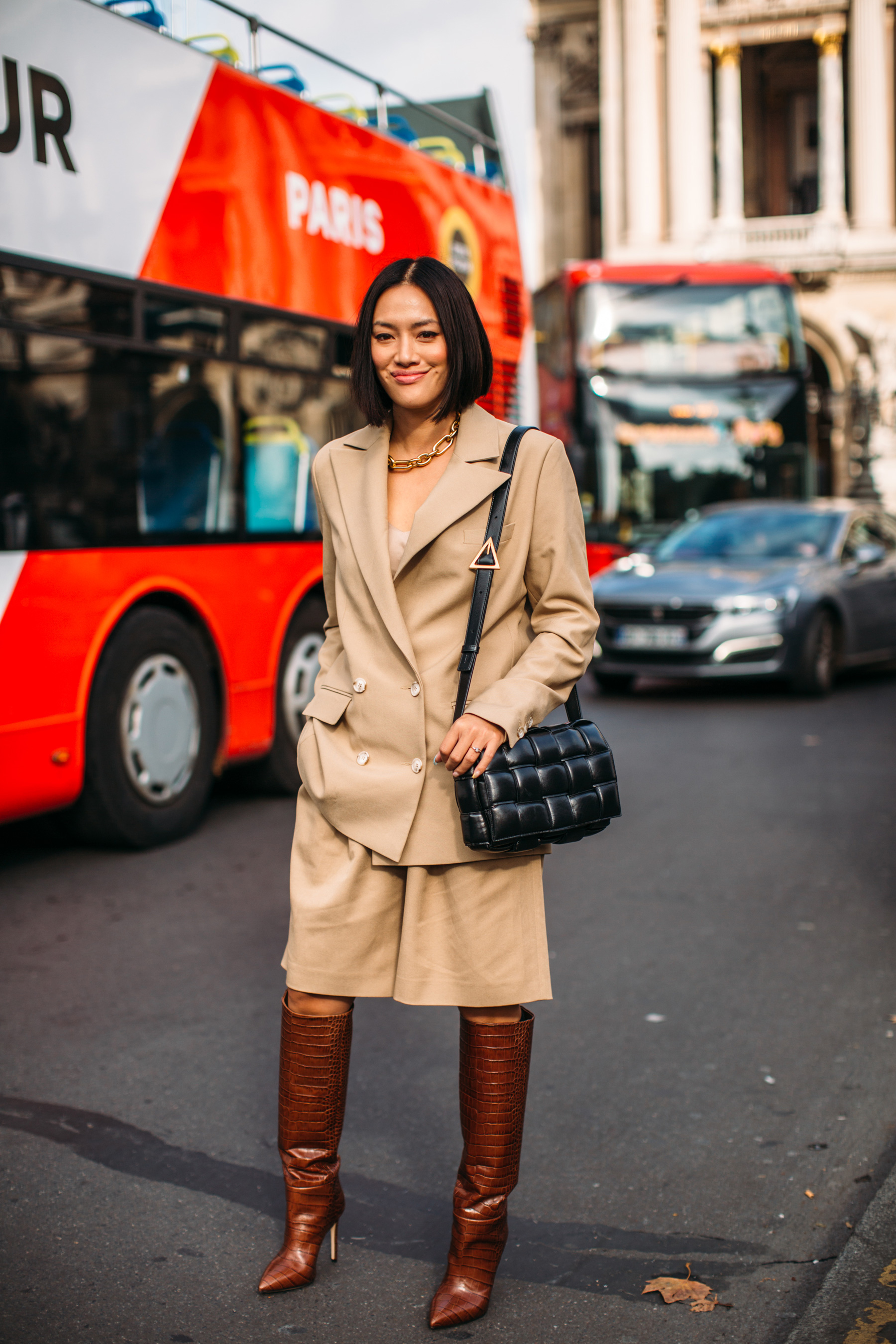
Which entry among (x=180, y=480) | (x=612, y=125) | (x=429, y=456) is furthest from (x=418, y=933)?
(x=612, y=125)

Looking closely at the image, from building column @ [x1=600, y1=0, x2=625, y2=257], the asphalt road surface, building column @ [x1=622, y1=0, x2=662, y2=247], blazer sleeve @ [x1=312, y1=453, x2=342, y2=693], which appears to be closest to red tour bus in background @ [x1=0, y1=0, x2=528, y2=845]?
the asphalt road surface

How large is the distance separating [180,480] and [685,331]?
12624 mm

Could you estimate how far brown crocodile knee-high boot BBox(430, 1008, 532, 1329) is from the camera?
100 inches

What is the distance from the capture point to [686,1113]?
11.5 feet

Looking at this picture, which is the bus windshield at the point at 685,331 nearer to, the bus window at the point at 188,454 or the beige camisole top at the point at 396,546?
the bus window at the point at 188,454

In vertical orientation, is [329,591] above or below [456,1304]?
above

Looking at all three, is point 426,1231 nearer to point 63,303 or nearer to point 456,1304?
point 456,1304

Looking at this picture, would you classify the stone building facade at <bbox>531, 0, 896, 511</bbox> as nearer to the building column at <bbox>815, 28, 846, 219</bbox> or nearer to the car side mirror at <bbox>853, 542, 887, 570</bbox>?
the building column at <bbox>815, 28, 846, 219</bbox>

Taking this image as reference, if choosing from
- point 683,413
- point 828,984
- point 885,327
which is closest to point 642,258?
point 885,327

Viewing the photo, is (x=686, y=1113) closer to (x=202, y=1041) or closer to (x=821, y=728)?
(x=202, y=1041)

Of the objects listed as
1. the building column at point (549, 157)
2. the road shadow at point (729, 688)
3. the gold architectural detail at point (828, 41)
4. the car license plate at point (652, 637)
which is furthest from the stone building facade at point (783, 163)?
the car license plate at point (652, 637)

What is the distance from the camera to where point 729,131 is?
144 ft

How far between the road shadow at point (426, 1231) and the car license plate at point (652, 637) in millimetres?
8288

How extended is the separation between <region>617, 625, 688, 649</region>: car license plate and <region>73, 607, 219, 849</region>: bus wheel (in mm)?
5285
